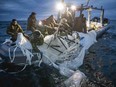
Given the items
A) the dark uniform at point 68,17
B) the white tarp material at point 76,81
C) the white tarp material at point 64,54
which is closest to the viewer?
the white tarp material at point 76,81

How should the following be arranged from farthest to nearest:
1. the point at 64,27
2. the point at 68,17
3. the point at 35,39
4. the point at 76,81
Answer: the point at 68,17
the point at 64,27
the point at 35,39
the point at 76,81

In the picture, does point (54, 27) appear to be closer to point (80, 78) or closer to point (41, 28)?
point (41, 28)

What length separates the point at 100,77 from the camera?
10.8 meters

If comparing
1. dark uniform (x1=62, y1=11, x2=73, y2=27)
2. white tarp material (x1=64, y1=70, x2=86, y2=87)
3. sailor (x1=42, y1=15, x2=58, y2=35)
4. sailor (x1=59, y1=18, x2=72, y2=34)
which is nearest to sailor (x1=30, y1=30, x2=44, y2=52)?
sailor (x1=42, y1=15, x2=58, y2=35)

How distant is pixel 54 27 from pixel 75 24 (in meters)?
4.43

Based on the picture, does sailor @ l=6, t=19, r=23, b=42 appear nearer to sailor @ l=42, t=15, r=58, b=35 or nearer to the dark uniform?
sailor @ l=42, t=15, r=58, b=35

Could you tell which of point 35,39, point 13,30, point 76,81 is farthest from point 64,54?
point 13,30

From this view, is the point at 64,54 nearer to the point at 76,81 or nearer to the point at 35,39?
the point at 35,39

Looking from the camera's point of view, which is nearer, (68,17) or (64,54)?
(64,54)

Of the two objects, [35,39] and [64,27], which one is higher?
[64,27]

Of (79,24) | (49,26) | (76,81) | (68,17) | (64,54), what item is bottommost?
(76,81)

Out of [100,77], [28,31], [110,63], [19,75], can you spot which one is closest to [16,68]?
[19,75]

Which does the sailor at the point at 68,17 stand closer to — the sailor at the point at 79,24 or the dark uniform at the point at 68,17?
the dark uniform at the point at 68,17

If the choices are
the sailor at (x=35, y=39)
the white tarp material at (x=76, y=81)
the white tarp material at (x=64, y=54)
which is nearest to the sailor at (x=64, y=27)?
the white tarp material at (x=64, y=54)
